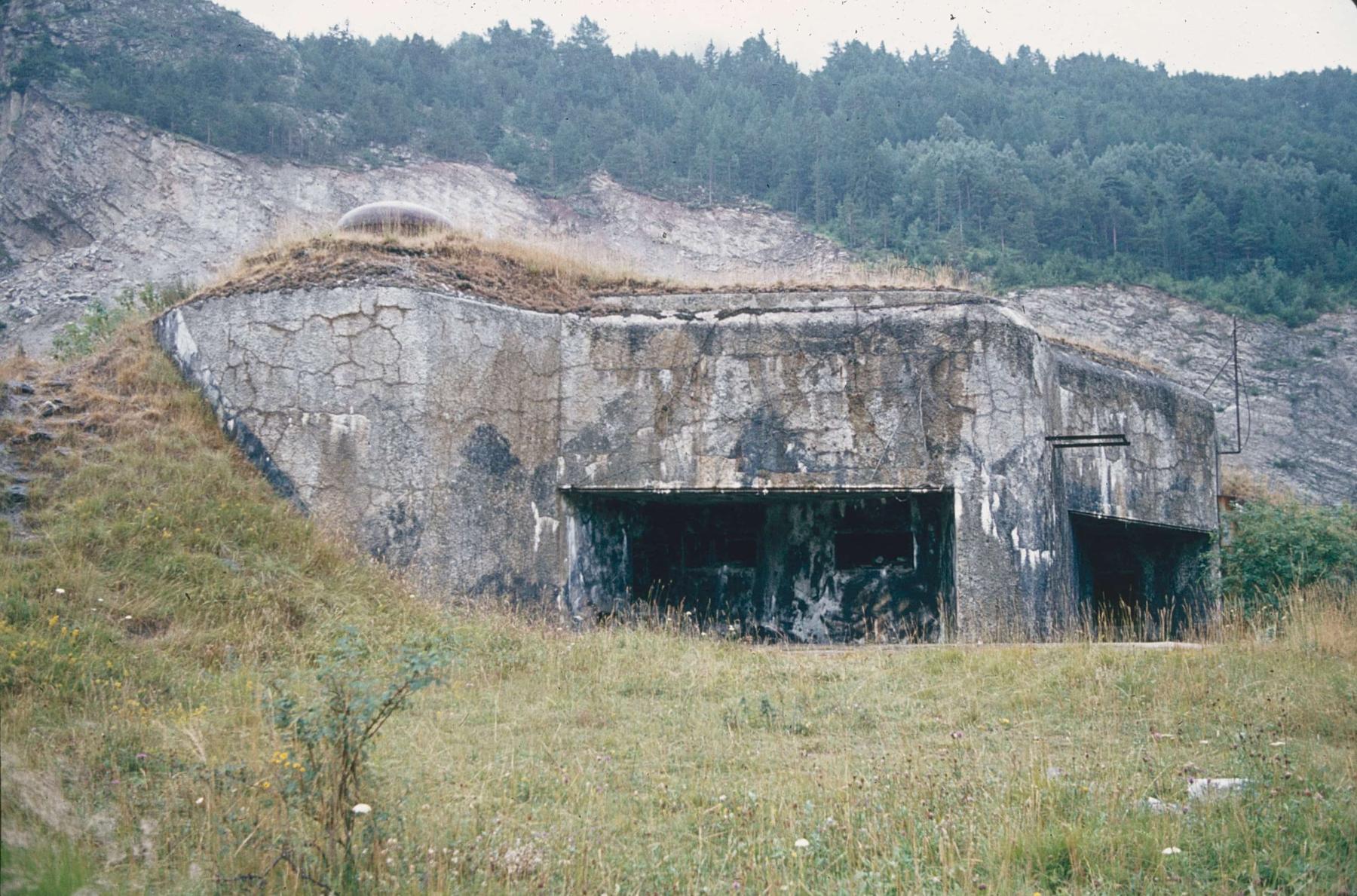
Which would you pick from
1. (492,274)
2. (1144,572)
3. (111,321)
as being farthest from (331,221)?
(1144,572)

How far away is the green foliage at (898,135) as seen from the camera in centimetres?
3359

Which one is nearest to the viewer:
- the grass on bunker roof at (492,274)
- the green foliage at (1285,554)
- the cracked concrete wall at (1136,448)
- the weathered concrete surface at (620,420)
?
the weathered concrete surface at (620,420)

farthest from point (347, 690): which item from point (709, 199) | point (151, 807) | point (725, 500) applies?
point (709, 199)

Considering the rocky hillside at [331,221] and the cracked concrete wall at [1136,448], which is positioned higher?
the rocky hillside at [331,221]

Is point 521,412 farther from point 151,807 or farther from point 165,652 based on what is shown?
point 151,807

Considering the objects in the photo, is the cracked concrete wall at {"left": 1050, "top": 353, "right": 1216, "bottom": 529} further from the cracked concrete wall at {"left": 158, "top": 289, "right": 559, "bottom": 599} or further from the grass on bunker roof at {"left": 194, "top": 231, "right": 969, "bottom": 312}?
the cracked concrete wall at {"left": 158, "top": 289, "right": 559, "bottom": 599}

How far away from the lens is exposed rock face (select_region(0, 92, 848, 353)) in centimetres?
3044

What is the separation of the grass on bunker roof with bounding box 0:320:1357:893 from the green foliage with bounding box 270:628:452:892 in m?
0.12

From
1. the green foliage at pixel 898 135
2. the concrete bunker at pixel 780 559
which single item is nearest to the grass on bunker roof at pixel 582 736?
the concrete bunker at pixel 780 559

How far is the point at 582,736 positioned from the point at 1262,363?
29.5 m

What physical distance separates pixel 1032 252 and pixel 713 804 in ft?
104

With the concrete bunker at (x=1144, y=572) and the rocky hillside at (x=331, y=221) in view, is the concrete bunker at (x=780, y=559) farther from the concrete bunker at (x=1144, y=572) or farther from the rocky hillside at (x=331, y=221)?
the rocky hillside at (x=331, y=221)

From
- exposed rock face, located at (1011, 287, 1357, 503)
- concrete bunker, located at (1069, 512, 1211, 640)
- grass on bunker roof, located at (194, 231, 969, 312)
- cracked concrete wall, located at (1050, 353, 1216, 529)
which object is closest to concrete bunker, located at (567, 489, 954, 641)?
cracked concrete wall, located at (1050, 353, 1216, 529)

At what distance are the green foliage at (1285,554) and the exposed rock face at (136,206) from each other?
59.4 ft
